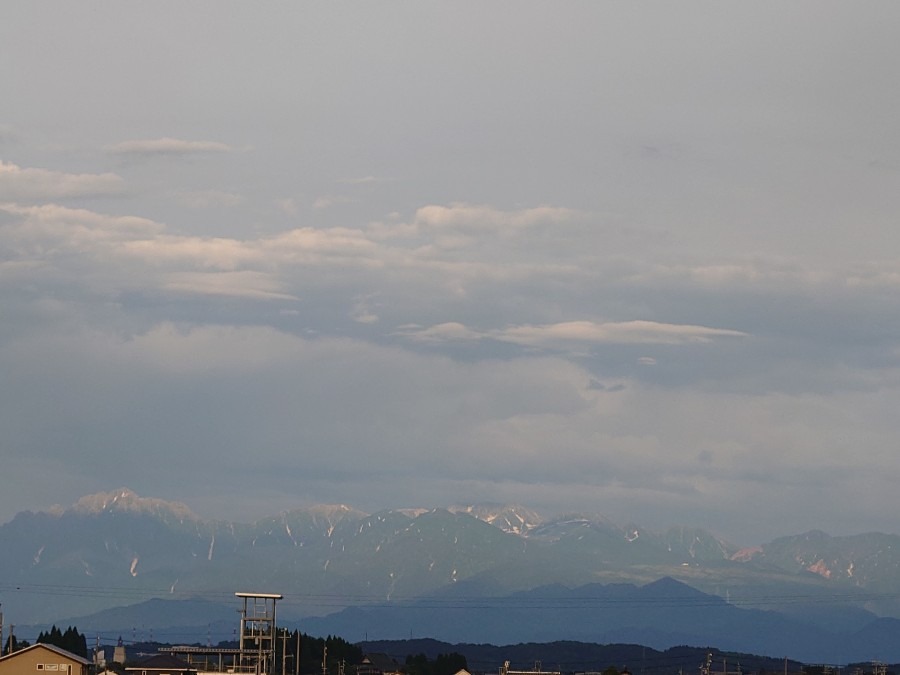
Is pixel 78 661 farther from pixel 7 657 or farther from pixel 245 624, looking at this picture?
pixel 245 624

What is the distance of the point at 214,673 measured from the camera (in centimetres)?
16738

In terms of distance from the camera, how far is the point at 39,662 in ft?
548

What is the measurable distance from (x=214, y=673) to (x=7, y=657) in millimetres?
21739

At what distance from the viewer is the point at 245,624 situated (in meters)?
174

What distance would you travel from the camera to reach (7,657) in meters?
165

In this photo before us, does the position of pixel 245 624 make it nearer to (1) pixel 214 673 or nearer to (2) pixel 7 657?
(1) pixel 214 673

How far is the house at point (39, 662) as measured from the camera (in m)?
165

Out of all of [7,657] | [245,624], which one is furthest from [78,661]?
[245,624]

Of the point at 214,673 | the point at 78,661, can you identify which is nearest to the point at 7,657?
the point at 78,661

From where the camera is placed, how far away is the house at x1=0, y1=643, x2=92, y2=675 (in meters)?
165

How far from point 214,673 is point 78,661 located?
15127 mm

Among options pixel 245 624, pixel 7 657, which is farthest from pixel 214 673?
pixel 7 657

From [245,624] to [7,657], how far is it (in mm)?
25645

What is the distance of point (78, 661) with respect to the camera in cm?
16925
